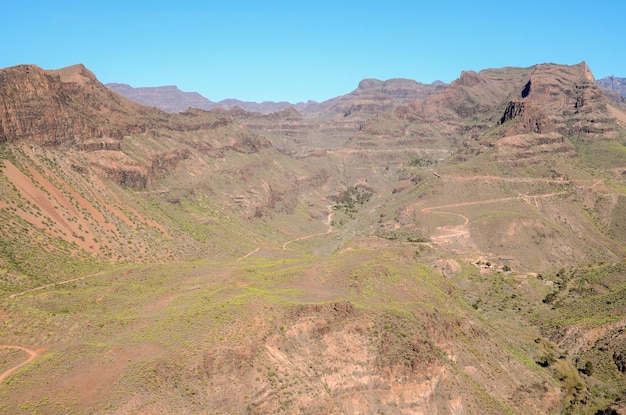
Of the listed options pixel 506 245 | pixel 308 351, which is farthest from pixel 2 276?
pixel 506 245

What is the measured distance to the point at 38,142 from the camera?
10919 cm

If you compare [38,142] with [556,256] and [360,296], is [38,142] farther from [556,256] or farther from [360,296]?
[556,256]

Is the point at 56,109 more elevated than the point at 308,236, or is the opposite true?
the point at 56,109

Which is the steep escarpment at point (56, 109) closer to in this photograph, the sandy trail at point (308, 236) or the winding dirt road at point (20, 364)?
the sandy trail at point (308, 236)

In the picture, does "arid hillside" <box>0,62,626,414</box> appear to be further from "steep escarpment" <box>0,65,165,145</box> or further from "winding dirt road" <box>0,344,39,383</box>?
"steep escarpment" <box>0,65,165,145</box>

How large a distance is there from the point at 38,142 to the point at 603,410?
390 feet

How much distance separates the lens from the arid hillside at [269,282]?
50.0 m

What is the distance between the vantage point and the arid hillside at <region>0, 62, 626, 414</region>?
164 feet

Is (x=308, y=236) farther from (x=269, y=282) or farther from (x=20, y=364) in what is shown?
(x=20, y=364)

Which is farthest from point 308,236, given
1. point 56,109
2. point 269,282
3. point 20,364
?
point 20,364

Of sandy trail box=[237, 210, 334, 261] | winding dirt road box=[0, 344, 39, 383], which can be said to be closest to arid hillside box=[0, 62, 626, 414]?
winding dirt road box=[0, 344, 39, 383]

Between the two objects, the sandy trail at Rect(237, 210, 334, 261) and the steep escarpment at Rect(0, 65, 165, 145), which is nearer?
the steep escarpment at Rect(0, 65, 165, 145)

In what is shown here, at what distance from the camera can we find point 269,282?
229ft

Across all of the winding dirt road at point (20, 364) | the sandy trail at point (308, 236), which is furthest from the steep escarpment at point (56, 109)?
the winding dirt road at point (20, 364)
